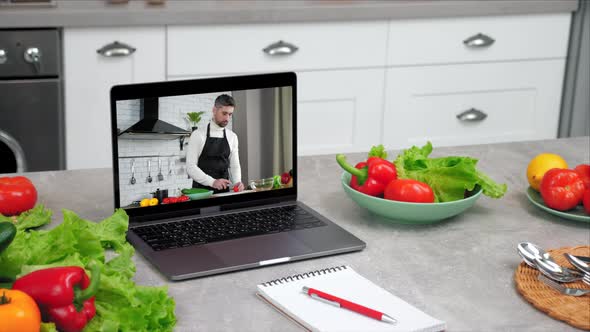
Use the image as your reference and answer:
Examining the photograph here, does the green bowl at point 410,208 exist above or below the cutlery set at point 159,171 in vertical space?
below

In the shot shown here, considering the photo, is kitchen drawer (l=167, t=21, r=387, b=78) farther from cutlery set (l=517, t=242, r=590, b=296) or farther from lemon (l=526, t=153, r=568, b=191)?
cutlery set (l=517, t=242, r=590, b=296)

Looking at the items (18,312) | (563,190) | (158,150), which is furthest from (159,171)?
(563,190)

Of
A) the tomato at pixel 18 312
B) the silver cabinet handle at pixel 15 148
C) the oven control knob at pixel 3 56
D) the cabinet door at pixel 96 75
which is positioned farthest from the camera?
the cabinet door at pixel 96 75

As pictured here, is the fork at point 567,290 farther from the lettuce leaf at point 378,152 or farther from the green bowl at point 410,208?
the lettuce leaf at point 378,152

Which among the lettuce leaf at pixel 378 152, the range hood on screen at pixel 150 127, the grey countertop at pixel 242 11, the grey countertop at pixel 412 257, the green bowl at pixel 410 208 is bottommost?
the grey countertop at pixel 412 257

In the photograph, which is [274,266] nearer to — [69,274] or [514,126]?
[69,274]

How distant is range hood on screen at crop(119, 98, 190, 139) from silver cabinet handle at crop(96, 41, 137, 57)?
4.97 feet

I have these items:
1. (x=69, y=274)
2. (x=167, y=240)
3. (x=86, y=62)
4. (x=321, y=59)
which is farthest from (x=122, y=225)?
(x=321, y=59)

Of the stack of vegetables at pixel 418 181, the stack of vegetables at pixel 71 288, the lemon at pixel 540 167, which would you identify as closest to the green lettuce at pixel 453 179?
the stack of vegetables at pixel 418 181

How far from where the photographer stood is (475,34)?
3.39m

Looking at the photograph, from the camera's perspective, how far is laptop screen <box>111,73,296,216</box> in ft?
4.87

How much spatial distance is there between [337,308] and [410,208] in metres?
0.36

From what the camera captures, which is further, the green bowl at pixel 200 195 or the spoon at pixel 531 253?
the green bowl at pixel 200 195

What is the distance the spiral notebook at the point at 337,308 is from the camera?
1.22 m
